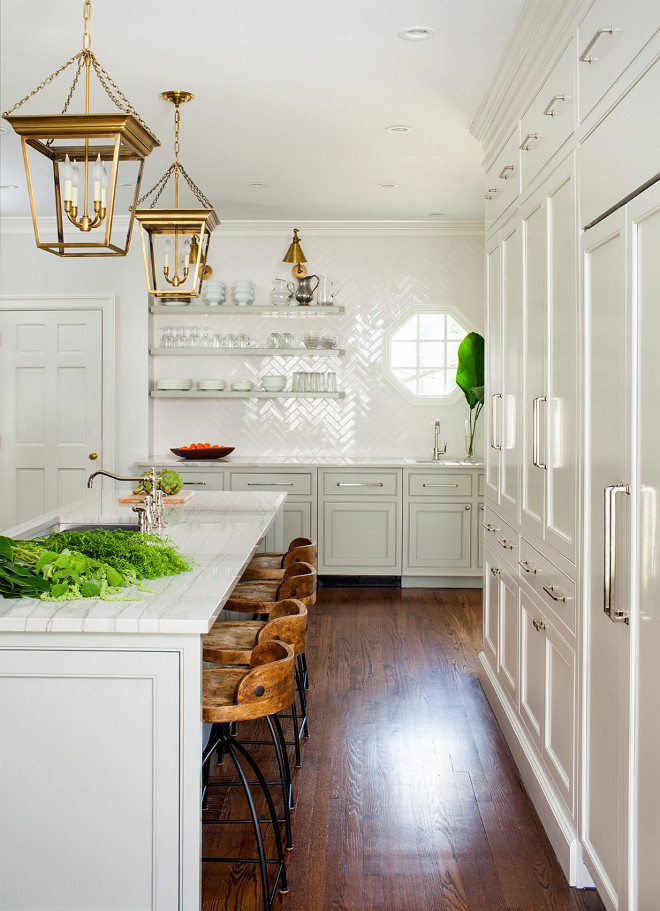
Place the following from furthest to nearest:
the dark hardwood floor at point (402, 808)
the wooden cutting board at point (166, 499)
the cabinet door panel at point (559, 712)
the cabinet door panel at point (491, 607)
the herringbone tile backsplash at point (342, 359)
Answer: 1. the herringbone tile backsplash at point (342, 359)
2. the wooden cutting board at point (166, 499)
3. the cabinet door panel at point (491, 607)
4. the cabinet door panel at point (559, 712)
5. the dark hardwood floor at point (402, 808)

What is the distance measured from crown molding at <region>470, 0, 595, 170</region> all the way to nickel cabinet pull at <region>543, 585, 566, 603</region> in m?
1.72

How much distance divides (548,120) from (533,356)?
817 millimetres

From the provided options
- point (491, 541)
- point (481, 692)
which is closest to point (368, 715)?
point (481, 692)

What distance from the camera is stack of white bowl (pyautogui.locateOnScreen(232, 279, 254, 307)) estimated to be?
6809mm

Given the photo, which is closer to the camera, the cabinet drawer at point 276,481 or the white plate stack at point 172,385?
the cabinet drawer at point 276,481

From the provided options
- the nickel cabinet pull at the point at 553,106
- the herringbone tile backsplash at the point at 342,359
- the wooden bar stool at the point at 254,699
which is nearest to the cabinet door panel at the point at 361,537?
the herringbone tile backsplash at the point at 342,359

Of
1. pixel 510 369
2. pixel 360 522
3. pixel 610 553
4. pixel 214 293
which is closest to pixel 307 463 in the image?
pixel 360 522

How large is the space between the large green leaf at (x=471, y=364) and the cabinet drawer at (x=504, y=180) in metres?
2.20

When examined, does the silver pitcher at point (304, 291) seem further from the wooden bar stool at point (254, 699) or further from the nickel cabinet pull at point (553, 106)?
the wooden bar stool at point (254, 699)

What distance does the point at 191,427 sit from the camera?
278 inches

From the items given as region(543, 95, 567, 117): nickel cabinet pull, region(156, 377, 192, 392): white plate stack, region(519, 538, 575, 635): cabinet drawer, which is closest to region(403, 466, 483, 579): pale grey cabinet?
region(156, 377, 192, 392): white plate stack

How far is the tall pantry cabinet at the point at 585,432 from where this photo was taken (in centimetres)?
189

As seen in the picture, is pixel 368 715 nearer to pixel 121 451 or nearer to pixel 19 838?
pixel 19 838

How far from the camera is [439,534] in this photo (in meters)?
6.43
